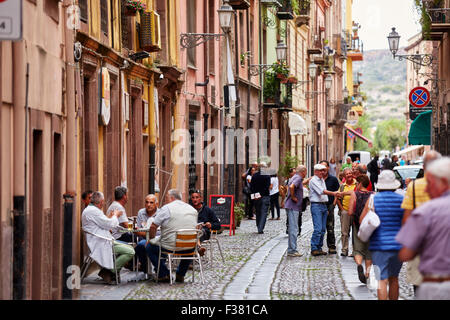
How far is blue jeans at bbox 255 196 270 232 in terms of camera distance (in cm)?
2483

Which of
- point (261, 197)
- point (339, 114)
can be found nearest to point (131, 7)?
point (261, 197)

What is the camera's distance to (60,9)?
13953 millimetres

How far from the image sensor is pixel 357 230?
625 inches

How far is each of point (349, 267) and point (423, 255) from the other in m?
9.85

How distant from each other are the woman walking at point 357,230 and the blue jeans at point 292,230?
2.77 m

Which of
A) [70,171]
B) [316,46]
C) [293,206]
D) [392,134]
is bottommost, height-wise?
[293,206]

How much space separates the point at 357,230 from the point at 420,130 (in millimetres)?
20927

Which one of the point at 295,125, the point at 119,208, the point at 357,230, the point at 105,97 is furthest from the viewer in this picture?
the point at 295,125

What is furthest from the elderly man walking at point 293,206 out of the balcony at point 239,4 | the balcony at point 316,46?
the balcony at point 316,46

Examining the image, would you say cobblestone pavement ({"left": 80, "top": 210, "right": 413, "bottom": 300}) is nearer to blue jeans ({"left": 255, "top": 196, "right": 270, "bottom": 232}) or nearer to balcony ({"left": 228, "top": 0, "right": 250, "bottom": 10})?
blue jeans ({"left": 255, "top": 196, "right": 270, "bottom": 232})

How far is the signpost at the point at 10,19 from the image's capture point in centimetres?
870

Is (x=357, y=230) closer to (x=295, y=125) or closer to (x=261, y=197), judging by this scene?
(x=261, y=197)

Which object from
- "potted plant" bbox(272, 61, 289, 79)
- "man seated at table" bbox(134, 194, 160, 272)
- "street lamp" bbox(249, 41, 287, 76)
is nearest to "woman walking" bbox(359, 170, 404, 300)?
"man seated at table" bbox(134, 194, 160, 272)
